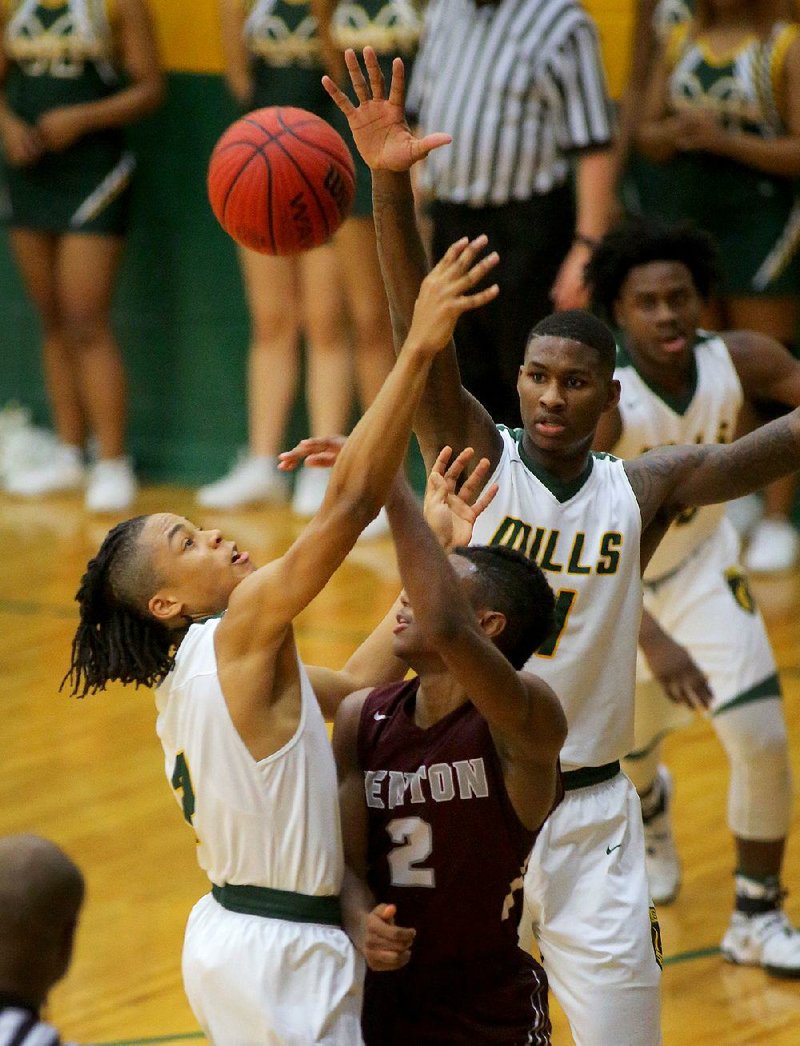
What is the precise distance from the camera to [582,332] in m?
3.88

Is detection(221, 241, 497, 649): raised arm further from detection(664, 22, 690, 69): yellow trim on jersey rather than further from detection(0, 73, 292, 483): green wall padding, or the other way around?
detection(0, 73, 292, 483): green wall padding

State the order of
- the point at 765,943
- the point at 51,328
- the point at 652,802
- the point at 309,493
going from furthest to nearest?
1. the point at 51,328
2. the point at 309,493
3. the point at 652,802
4. the point at 765,943

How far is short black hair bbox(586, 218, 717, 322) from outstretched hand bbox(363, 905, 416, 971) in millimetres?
2653

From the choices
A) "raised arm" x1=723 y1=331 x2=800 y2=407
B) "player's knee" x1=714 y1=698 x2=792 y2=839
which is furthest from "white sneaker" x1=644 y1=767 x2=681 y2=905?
"raised arm" x1=723 y1=331 x2=800 y2=407

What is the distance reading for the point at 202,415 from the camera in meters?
10.7

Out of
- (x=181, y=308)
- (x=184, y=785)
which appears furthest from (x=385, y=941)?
(x=181, y=308)

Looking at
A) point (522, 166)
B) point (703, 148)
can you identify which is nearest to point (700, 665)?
point (522, 166)

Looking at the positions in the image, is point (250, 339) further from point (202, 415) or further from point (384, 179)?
point (384, 179)

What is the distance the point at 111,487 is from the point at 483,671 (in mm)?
7027

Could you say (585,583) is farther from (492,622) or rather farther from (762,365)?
(762,365)

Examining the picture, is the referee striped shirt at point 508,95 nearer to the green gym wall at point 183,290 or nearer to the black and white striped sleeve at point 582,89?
Answer: the black and white striped sleeve at point 582,89

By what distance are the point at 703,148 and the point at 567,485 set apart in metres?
4.81

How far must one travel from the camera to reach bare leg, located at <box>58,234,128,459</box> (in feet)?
32.3

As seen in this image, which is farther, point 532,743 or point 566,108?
point 566,108
